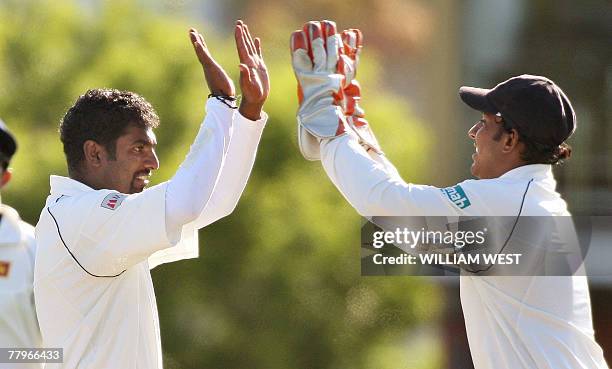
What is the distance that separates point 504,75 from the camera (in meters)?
7.11

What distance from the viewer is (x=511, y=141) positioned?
9.41ft

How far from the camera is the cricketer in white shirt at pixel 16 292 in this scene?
333 centimetres

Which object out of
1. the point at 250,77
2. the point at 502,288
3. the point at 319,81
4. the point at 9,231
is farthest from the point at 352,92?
the point at 9,231

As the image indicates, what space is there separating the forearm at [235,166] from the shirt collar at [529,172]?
2.25ft

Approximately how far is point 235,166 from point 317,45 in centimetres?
43

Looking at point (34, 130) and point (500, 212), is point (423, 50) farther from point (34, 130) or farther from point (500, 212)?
point (500, 212)

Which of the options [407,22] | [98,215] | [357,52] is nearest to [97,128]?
[98,215]

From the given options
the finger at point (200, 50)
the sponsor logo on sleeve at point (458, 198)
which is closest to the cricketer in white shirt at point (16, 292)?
the finger at point (200, 50)

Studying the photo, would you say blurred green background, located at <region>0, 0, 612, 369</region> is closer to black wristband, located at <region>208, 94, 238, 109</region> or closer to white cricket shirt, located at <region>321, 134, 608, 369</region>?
black wristband, located at <region>208, 94, 238, 109</region>

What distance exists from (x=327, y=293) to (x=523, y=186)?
2577 mm

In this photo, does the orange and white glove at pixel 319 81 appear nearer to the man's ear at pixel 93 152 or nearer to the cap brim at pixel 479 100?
the cap brim at pixel 479 100

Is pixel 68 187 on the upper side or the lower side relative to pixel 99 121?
lower

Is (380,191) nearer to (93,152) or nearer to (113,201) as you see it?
(113,201)

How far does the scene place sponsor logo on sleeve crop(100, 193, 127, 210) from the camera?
2.77 metres
